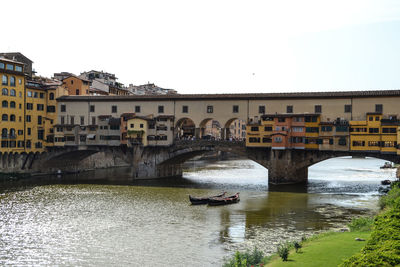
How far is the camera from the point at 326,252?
72.6 ft

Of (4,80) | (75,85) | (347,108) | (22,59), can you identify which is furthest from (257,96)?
→ (22,59)

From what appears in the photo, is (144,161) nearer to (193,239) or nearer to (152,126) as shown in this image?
(152,126)

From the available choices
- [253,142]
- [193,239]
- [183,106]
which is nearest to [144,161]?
[183,106]

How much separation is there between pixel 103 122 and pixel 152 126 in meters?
9.59

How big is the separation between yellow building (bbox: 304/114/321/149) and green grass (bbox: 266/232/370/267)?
36471 mm

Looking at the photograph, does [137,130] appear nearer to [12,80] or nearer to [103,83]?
[12,80]

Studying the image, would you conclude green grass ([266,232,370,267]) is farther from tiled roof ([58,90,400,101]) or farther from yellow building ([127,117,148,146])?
yellow building ([127,117,148,146])

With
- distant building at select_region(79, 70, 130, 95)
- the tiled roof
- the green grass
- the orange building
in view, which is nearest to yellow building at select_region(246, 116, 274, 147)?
the tiled roof

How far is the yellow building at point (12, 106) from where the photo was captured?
70125mm

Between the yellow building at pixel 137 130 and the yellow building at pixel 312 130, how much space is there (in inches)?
1030

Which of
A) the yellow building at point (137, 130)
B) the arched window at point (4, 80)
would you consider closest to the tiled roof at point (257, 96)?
the yellow building at point (137, 130)

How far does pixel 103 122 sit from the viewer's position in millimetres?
74938

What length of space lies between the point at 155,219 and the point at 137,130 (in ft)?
108

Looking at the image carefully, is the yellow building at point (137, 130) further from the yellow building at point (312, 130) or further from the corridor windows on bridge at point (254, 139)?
the yellow building at point (312, 130)
